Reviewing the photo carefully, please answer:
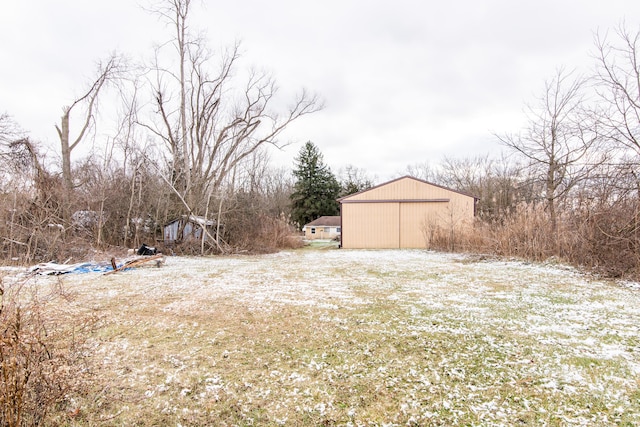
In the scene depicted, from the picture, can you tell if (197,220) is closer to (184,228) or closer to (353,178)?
(184,228)

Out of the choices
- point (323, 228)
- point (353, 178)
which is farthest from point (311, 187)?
point (353, 178)

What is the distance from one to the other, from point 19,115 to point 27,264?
355 inches

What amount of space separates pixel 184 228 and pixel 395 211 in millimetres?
10641

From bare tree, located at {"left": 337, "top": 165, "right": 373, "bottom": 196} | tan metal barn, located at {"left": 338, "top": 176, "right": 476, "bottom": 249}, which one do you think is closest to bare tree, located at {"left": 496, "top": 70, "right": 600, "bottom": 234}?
tan metal barn, located at {"left": 338, "top": 176, "right": 476, "bottom": 249}

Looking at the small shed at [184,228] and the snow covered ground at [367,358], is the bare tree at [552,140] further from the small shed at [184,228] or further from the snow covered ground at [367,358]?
the small shed at [184,228]

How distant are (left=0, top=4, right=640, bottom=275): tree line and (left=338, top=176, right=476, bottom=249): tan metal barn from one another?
2894 mm

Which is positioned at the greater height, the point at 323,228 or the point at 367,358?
the point at 323,228

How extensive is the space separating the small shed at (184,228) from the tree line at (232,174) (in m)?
0.29

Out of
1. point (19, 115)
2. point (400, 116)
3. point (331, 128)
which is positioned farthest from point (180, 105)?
point (400, 116)

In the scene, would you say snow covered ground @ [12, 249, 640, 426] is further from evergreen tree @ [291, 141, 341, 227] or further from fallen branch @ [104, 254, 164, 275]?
evergreen tree @ [291, 141, 341, 227]

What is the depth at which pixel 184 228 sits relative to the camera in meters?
13.6

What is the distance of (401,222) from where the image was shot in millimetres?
16859

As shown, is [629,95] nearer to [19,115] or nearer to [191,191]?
[191,191]

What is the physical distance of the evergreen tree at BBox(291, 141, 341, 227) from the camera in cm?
3428
